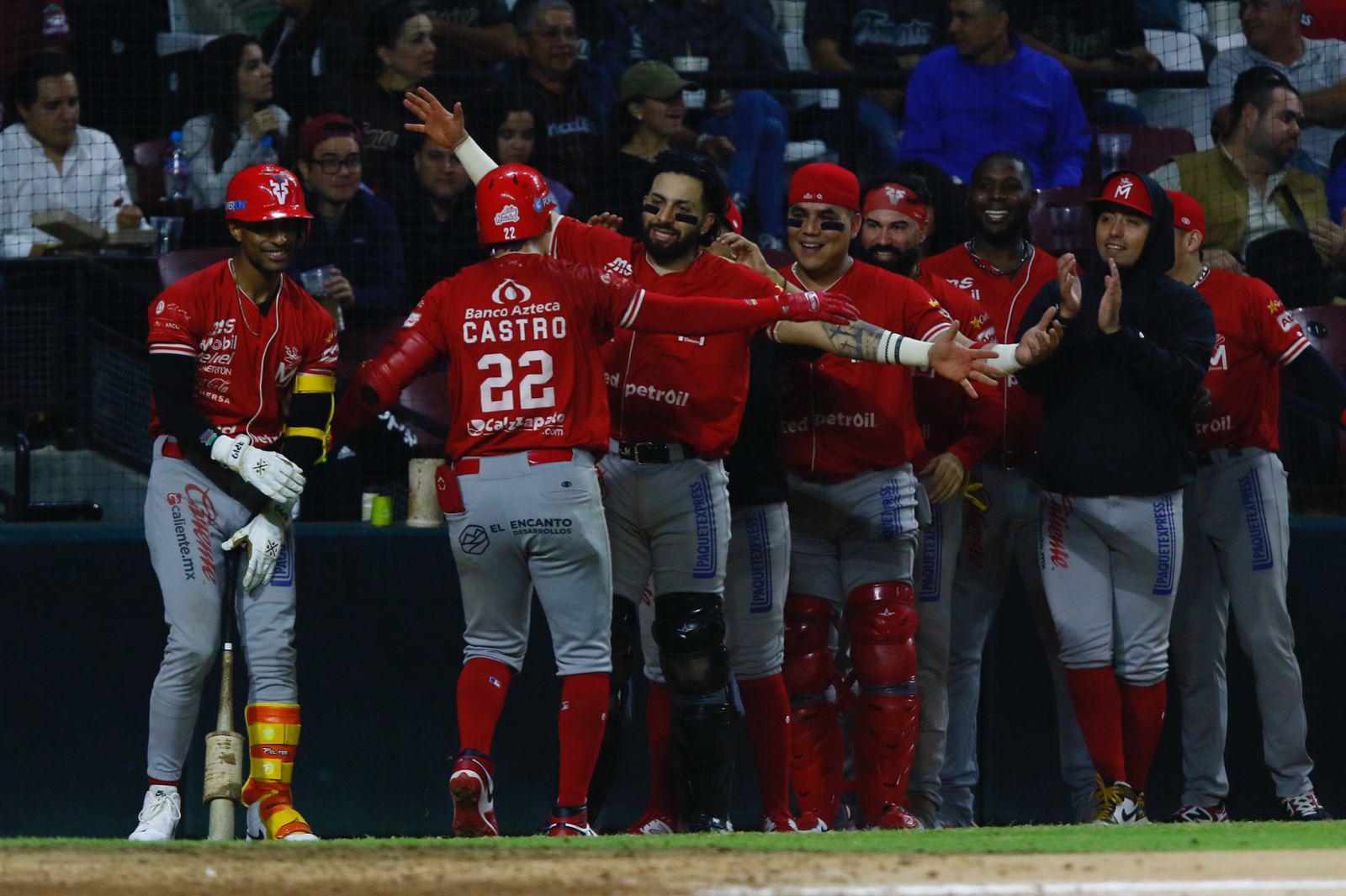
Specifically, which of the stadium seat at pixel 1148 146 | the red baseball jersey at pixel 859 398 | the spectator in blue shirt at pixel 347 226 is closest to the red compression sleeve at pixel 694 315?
the red baseball jersey at pixel 859 398

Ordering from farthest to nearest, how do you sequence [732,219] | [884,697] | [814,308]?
[732,219] < [884,697] < [814,308]

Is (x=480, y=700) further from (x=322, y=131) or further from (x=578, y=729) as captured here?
(x=322, y=131)

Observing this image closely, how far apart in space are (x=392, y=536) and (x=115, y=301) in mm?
1653

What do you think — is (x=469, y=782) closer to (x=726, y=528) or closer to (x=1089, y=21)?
(x=726, y=528)

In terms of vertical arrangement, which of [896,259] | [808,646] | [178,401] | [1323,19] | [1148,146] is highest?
[1323,19]

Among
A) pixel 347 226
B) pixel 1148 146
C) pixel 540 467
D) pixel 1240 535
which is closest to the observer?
pixel 540 467

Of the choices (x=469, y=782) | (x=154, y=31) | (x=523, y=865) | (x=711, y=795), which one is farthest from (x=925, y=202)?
(x=154, y=31)

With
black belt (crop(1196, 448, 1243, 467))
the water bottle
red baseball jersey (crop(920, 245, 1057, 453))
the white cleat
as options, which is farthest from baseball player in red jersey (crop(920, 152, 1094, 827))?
the water bottle

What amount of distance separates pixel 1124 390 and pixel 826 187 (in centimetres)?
115

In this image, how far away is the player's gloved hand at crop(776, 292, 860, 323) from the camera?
5.01 metres

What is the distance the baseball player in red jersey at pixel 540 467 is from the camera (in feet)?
16.0

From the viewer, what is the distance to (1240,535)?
6.03m

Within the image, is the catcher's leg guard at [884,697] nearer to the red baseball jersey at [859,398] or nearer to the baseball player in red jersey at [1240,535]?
the red baseball jersey at [859,398]

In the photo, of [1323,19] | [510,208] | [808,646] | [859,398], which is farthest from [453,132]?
[1323,19]
